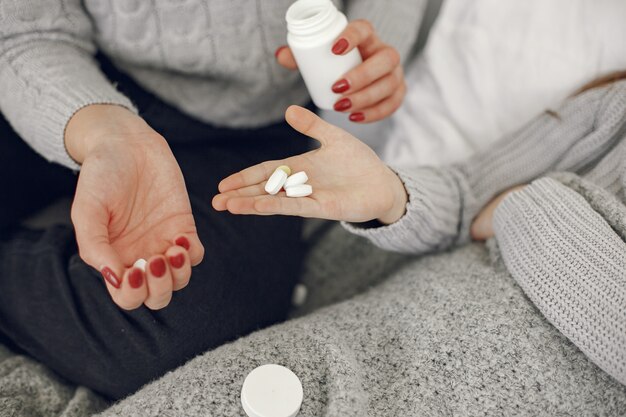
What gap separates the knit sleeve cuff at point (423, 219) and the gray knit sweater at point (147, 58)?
0.71 feet

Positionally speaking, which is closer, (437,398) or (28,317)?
(437,398)

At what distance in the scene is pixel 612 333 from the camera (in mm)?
465

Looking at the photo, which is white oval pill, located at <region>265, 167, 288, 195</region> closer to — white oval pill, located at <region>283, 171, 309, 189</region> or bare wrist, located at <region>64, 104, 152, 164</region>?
white oval pill, located at <region>283, 171, 309, 189</region>

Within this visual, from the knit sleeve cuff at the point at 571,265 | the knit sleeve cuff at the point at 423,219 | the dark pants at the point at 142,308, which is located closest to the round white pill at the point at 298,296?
the dark pants at the point at 142,308

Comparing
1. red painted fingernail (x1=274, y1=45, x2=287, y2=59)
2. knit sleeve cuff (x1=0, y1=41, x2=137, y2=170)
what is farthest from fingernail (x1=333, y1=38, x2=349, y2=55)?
knit sleeve cuff (x1=0, y1=41, x2=137, y2=170)

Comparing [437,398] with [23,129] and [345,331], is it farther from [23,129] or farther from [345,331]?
[23,129]

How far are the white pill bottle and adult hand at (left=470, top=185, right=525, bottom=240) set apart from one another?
0.23 metres

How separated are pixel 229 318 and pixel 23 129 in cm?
30

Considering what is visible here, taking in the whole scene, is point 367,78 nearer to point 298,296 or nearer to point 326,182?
point 326,182

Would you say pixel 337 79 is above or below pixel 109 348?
above

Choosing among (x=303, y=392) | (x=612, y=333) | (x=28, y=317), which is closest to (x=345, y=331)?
(x=303, y=392)

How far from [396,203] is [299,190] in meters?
0.14

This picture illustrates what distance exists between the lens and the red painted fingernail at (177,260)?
16.5 inches

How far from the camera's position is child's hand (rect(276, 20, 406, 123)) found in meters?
0.58
